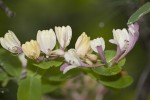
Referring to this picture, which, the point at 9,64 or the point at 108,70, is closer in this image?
the point at 108,70

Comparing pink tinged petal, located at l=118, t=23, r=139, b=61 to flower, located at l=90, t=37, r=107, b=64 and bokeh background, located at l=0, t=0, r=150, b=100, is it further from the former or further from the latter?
bokeh background, located at l=0, t=0, r=150, b=100

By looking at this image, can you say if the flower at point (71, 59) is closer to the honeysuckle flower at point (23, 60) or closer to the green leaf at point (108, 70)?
the green leaf at point (108, 70)

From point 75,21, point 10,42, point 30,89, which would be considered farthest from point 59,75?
point 75,21

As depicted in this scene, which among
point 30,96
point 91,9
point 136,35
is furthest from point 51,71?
point 91,9

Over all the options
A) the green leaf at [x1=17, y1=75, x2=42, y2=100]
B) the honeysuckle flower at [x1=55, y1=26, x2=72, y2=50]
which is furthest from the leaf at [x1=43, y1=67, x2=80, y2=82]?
the honeysuckle flower at [x1=55, y1=26, x2=72, y2=50]

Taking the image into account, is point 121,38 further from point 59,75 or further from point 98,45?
point 59,75
